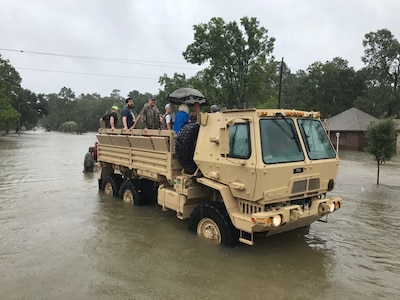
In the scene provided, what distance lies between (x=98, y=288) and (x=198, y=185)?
2762 millimetres

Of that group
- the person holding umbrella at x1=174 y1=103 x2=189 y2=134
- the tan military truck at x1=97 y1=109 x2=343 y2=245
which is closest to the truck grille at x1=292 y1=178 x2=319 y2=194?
the tan military truck at x1=97 y1=109 x2=343 y2=245

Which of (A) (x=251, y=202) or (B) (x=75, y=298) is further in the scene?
(A) (x=251, y=202)

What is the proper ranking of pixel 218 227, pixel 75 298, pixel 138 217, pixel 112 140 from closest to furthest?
pixel 75 298
pixel 218 227
pixel 138 217
pixel 112 140

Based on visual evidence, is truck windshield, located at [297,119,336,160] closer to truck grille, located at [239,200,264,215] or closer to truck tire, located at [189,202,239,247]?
truck grille, located at [239,200,264,215]

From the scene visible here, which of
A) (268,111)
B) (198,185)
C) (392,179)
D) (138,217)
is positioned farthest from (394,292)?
(392,179)

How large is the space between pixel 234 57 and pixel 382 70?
28190 millimetres

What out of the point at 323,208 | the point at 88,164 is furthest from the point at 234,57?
the point at 323,208

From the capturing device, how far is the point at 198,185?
6.91 m

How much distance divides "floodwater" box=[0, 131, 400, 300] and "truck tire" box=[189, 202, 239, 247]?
0.16 metres

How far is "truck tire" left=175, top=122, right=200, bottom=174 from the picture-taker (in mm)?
6824

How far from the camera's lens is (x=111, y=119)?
10734mm

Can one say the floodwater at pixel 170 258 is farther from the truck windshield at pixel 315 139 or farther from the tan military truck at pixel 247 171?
the truck windshield at pixel 315 139

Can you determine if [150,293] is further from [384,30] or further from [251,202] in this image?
[384,30]

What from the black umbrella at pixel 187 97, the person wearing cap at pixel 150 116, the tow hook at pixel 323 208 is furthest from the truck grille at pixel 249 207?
the person wearing cap at pixel 150 116
